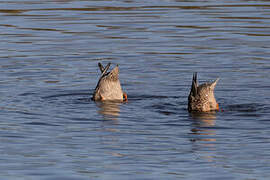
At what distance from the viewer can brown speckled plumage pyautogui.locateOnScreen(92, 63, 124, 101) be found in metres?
12.4

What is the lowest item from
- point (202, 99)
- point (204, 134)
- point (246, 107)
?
point (204, 134)

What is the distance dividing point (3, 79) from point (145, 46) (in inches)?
176

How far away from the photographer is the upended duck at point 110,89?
12.4 meters

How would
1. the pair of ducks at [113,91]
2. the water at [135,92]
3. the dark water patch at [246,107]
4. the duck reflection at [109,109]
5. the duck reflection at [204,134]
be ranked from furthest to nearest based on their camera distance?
the pair of ducks at [113,91] < the dark water patch at [246,107] < the duck reflection at [109,109] < the duck reflection at [204,134] < the water at [135,92]

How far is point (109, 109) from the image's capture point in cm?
1171

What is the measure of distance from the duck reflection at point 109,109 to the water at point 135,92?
0.07ft

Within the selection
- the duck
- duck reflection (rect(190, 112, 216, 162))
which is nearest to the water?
duck reflection (rect(190, 112, 216, 162))

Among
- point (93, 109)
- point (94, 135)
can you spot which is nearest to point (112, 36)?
point (93, 109)

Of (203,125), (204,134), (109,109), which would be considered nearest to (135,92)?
(109,109)

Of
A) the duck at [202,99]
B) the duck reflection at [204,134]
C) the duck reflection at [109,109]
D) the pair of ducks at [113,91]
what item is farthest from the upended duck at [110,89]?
the duck reflection at [204,134]

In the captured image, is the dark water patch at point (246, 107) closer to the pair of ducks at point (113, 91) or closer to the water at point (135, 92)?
the water at point (135, 92)

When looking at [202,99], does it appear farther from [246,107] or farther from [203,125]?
[203,125]

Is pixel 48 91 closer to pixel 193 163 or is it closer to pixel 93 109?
pixel 93 109

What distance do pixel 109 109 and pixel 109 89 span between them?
0.79 metres
